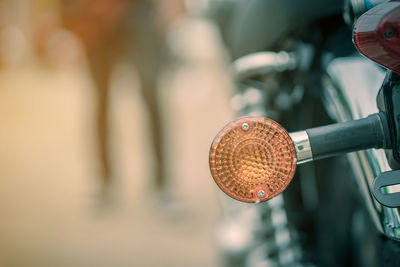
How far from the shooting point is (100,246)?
83.3 inches

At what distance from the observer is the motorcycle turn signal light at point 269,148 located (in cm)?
62

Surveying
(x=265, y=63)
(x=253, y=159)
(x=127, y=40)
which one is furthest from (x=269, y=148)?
(x=127, y=40)

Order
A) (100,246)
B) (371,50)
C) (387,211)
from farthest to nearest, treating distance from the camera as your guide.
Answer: (100,246)
(387,211)
(371,50)

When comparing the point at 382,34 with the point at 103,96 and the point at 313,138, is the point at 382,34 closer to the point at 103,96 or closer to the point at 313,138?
the point at 313,138

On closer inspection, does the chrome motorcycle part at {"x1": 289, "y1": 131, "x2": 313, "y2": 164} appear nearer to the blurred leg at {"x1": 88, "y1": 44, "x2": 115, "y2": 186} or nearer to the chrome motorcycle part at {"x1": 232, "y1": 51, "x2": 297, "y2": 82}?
the chrome motorcycle part at {"x1": 232, "y1": 51, "x2": 297, "y2": 82}

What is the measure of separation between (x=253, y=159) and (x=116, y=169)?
2.29 metres

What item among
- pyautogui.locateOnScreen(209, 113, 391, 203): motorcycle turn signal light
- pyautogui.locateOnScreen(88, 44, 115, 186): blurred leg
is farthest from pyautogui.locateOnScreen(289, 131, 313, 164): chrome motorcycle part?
pyautogui.locateOnScreen(88, 44, 115, 186): blurred leg

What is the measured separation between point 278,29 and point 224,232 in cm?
76

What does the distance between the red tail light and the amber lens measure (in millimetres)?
150

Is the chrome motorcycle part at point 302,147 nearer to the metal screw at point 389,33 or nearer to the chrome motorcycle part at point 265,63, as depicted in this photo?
the metal screw at point 389,33

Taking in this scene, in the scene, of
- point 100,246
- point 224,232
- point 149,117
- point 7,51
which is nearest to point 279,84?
point 224,232

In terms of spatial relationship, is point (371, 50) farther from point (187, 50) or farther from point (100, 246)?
point (187, 50)

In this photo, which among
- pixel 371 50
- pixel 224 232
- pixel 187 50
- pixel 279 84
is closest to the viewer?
pixel 371 50

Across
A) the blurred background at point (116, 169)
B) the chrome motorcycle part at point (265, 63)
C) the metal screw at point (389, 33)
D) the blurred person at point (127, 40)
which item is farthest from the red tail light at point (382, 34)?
the blurred person at point (127, 40)
